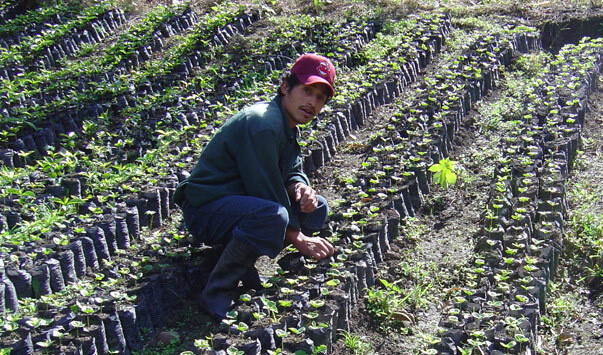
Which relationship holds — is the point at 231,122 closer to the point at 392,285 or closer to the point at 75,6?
the point at 392,285

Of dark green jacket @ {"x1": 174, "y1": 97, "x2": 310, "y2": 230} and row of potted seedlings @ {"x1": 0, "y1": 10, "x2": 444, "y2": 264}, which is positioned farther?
row of potted seedlings @ {"x1": 0, "y1": 10, "x2": 444, "y2": 264}

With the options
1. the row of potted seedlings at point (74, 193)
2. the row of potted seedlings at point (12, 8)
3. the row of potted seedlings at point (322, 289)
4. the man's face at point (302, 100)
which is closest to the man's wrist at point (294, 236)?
the row of potted seedlings at point (322, 289)

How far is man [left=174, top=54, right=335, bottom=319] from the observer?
4.81 meters

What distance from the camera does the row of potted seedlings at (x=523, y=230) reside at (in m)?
4.44

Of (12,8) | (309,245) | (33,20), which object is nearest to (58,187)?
(309,245)

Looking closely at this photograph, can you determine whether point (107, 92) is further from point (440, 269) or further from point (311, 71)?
point (440, 269)

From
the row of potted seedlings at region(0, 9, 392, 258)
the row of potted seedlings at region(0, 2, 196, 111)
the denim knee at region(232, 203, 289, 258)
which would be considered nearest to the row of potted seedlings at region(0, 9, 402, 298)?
the row of potted seedlings at region(0, 9, 392, 258)

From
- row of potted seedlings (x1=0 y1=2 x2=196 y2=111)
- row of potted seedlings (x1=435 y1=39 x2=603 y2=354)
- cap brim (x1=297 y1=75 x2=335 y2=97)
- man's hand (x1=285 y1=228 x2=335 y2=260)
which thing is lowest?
row of potted seedlings (x1=435 y1=39 x2=603 y2=354)

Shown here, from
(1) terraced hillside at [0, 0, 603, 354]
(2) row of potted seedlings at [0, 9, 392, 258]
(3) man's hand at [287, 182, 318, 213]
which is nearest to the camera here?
(1) terraced hillside at [0, 0, 603, 354]

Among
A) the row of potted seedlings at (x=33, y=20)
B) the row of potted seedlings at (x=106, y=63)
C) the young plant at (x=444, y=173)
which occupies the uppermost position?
the row of potted seedlings at (x=33, y=20)

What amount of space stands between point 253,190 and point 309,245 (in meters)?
0.52

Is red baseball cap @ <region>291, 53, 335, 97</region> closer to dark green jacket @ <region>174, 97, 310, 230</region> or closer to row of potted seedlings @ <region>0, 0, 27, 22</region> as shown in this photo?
dark green jacket @ <region>174, 97, 310, 230</region>

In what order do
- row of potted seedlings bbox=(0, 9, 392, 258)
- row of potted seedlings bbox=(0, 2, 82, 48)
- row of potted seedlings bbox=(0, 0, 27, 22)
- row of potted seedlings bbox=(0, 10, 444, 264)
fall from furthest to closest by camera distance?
row of potted seedlings bbox=(0, 0, 27, 22) < row of potted seedlings bbox=(0, 2, 82, 48) < row of potted seedlings bbox=(0, 9, 392, 258) < row of potted seedlings bbox=(0, 10, 444, 264)

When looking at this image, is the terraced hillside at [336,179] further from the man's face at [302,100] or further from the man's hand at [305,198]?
the man's face at [302,100]
